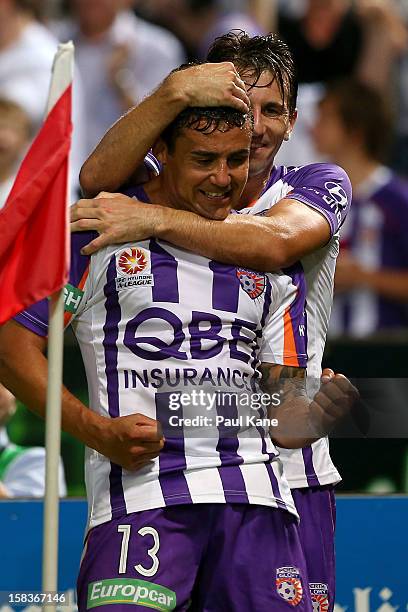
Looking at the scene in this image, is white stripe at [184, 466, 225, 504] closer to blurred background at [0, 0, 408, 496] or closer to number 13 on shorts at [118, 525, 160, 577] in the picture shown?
number 13 on shorts at [118, 525, 160, 577]

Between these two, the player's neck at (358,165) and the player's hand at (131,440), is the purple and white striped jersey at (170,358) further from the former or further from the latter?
the player's neck at (358,165)

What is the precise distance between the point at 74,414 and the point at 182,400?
30 centimetres

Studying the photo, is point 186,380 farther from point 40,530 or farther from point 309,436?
point 40,530

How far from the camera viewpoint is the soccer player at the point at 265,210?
352 cm

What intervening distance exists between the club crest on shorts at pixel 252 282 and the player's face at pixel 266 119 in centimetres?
44

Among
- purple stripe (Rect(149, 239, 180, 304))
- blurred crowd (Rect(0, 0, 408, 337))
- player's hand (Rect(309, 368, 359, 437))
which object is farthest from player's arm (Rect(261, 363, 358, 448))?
blurred crowd (Rect(0, 0, 408, 337))

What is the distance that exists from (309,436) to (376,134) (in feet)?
14.5

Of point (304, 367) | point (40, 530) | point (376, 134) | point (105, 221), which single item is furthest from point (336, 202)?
point (376, 134)

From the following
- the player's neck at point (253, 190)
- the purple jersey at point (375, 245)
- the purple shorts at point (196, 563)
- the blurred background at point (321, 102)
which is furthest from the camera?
the purple jersey at point (375, 245)

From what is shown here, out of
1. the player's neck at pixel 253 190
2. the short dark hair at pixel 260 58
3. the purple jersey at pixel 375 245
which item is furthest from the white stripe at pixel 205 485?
the purple jersey at pixel 375 245

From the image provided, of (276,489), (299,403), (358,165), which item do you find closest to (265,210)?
(299,403)

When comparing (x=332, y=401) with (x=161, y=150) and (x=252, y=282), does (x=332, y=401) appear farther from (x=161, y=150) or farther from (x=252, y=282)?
(x=161, y=150)

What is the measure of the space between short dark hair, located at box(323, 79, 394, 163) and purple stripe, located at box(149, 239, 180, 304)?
14.8 ft

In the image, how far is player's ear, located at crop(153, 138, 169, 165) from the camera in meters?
3.62
